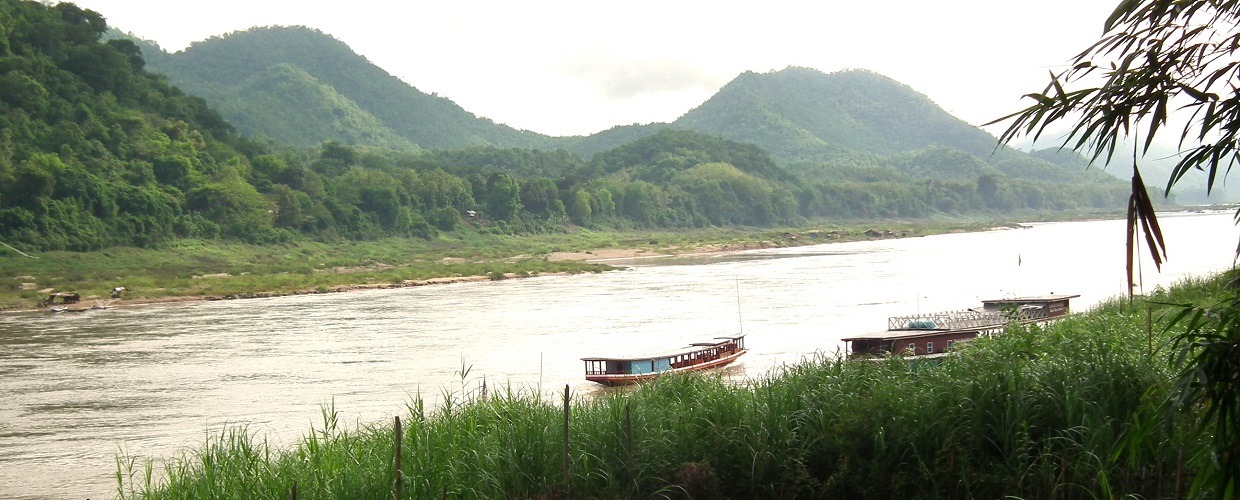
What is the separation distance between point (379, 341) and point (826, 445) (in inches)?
829

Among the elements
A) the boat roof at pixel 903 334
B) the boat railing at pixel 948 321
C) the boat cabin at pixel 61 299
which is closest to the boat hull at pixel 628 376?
the boat roof at pixel 903 334

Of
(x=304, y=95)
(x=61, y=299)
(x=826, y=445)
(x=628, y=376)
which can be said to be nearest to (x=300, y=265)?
(x=61, y=299)

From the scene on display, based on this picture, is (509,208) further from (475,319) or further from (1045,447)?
(1045,447)

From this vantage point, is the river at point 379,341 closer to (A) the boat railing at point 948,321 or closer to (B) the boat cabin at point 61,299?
(A) the boat railing at point 948,321

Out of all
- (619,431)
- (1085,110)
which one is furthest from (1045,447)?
(1085,110)

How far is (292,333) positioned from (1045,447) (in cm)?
2589

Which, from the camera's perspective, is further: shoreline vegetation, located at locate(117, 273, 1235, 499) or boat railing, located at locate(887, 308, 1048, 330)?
boat railing, located at locate(887, 308, 1048, 330)

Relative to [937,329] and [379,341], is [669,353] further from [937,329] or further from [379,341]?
[379,341]

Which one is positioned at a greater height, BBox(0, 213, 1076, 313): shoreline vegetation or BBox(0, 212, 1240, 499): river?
BBox(0, 213, 1076, 313): shoreline vegetation

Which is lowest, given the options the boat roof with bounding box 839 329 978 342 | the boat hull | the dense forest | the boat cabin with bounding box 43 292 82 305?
the boat hull

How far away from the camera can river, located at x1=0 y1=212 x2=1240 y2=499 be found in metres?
17.4

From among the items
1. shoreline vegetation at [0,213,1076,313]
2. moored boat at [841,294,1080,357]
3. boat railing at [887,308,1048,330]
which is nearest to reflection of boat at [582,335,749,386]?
moored boat at [841,294,1080,357]

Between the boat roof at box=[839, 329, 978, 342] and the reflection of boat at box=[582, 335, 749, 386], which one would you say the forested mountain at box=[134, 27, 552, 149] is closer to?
the reflection of boat at box=[582, 335, 749, 386]

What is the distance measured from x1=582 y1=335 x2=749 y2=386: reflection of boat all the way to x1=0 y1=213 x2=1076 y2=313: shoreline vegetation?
26786 mm
